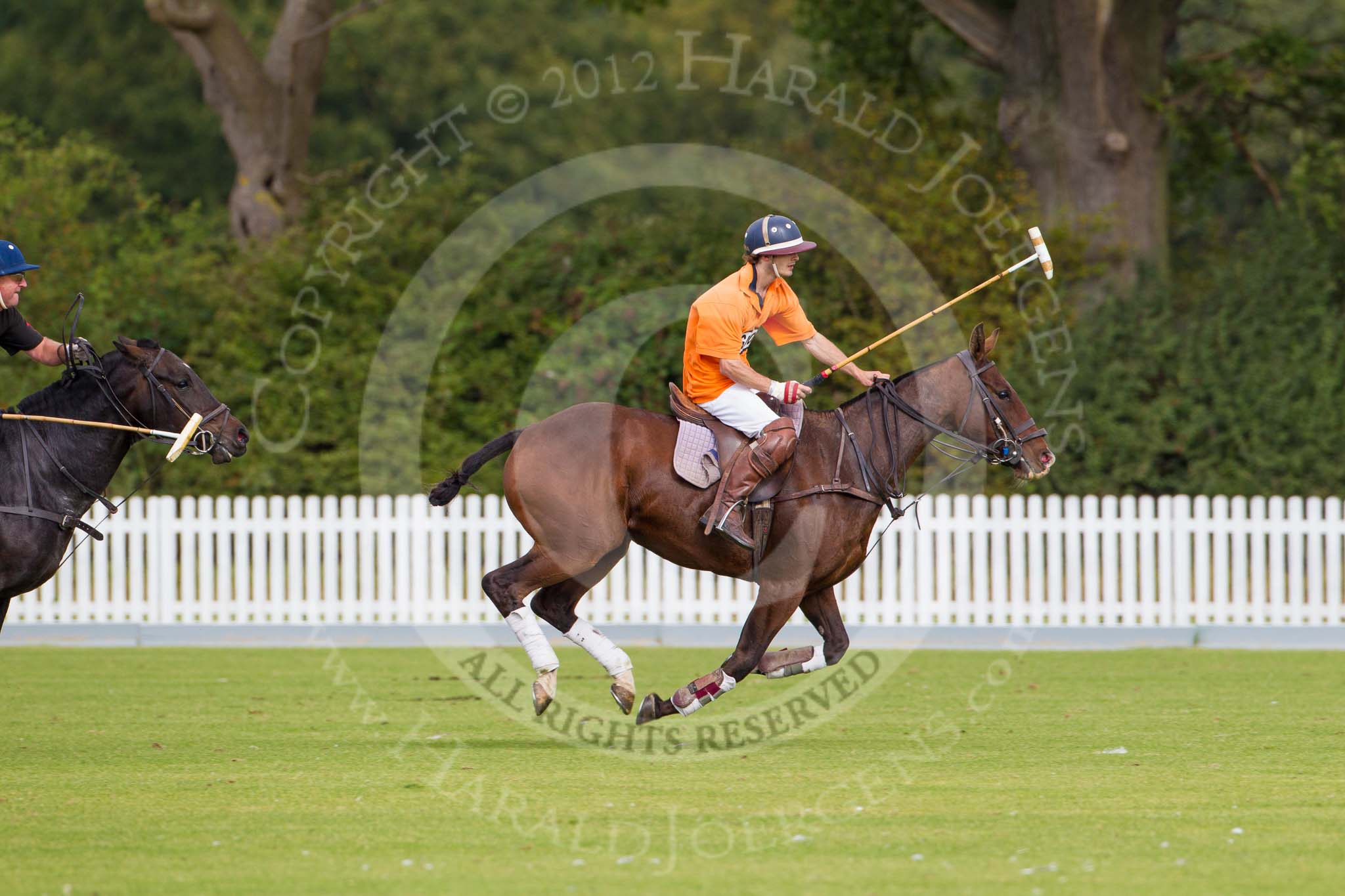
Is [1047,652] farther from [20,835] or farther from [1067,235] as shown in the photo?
[20,835]

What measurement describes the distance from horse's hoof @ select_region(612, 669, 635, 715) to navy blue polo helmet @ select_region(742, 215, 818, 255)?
234 cm

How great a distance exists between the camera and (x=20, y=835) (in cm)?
600

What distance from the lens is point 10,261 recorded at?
27.0ft

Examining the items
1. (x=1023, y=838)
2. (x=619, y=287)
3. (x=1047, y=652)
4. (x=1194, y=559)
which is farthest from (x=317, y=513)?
(x=1023, y=838)

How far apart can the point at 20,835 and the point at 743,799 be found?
2.91 m

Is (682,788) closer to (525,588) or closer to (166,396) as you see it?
(525,588)

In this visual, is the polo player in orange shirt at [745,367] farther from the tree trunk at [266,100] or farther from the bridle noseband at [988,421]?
the tree trunk at [266,100]

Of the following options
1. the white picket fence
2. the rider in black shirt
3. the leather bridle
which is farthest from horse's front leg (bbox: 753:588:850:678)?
the white picket fence

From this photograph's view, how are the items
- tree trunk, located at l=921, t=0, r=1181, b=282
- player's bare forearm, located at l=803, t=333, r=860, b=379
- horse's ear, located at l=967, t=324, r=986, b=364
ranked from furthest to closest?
tree trunk, located at l=921, t=0, r=1181, b=282 → player's bare forearm, located at l=803, t=333, r=860, b=379 → horse's ear, located at l=967, t=324, r=986, b=364

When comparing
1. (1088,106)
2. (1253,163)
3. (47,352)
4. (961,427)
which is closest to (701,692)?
(961,427)

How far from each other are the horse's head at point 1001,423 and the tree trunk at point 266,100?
554 inches

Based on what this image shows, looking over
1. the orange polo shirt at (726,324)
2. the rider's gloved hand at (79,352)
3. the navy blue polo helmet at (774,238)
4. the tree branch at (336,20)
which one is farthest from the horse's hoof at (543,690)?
the tree branch at (336,20)

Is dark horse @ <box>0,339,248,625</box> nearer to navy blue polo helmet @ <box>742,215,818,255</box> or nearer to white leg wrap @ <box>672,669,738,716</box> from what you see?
white leg wrap @ <box>672,669,738,716</box>

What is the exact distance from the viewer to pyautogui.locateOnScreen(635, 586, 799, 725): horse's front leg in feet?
26.3
